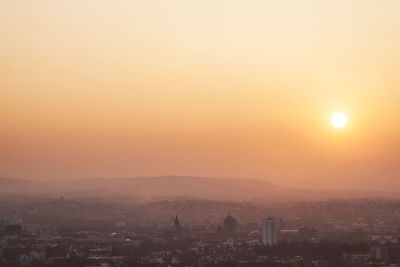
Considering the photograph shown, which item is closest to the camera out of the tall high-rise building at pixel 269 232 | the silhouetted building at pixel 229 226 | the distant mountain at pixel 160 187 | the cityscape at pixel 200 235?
the cityscape at pixel 200 235

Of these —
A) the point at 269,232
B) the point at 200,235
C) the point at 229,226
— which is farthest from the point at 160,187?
the point at 269,232

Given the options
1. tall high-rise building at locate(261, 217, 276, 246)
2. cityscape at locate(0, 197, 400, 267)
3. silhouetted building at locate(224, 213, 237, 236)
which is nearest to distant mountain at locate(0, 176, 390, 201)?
cityscape at locate(0, 197, 400, 267)

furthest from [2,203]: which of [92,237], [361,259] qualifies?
[361,259]

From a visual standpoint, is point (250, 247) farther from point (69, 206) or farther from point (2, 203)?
point (2, 203)

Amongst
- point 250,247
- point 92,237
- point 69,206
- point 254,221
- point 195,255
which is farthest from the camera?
point 69,206

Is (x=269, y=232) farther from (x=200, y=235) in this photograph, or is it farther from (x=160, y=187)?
(x=160, y=187)

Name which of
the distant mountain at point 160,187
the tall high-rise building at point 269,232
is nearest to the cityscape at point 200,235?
the tall high-rise building at point 269,232

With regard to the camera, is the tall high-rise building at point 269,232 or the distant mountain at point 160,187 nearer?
the tall high-rise building at point 269,232

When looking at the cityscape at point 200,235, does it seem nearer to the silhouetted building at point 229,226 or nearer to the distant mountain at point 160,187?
the silhouetted building at point 229,226

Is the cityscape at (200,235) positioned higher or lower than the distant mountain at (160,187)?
lower
